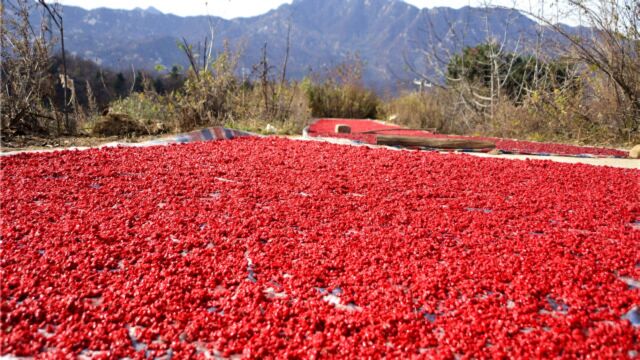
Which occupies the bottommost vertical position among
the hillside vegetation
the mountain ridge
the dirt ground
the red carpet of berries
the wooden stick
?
the red carpet of berries

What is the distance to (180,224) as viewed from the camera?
2535 millimetres

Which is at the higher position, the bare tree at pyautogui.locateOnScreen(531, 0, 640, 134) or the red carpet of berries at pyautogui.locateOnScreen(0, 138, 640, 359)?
the bare tree at pyautogui.locateOnScreen(531, 0, 640, 134)

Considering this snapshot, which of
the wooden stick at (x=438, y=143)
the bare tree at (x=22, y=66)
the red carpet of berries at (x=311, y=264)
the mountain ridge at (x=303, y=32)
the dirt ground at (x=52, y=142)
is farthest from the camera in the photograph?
the mountain ridge at (x=303, y=32)

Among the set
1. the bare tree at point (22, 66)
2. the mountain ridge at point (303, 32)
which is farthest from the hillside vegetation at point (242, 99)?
the mountain ridge at point (303, 32)

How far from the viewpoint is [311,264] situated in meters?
2.04

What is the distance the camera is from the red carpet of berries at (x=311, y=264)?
1.48 m

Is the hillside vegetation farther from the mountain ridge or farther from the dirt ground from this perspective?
the mountain ridge

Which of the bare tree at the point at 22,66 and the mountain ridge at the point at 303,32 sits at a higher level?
the mountain ridge at the point at 303,32

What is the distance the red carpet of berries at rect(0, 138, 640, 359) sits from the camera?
1.48 metres

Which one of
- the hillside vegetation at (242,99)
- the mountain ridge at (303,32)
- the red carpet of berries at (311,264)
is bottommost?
the red carpet of berries at (311,264)

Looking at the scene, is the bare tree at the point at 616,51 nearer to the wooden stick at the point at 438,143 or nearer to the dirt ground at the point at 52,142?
the wooden stick at the point at 438,143

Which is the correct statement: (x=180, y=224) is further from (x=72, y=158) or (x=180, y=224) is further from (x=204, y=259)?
(x=72, y=158)

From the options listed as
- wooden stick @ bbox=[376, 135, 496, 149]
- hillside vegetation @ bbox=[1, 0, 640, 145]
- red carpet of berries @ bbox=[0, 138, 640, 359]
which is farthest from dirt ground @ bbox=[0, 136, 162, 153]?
wooden stick @ bbox=[376, 135, 496, 149]

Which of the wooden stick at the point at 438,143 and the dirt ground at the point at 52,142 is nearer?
the dirt ground at the point at 52,142
